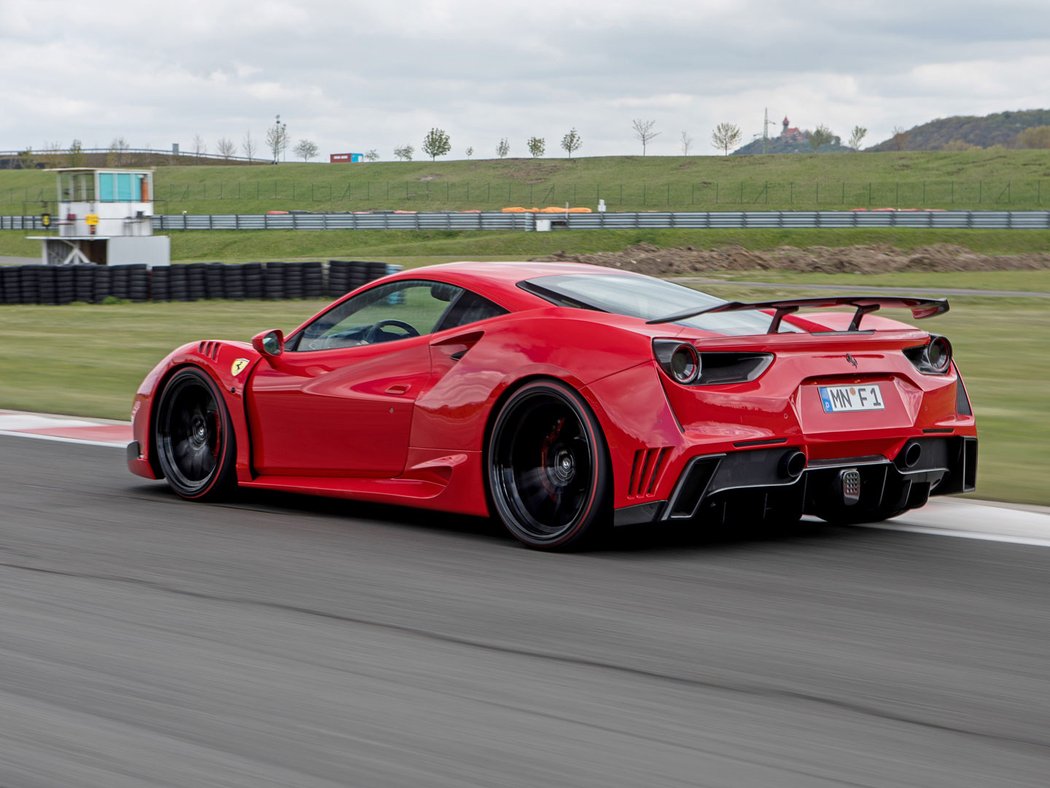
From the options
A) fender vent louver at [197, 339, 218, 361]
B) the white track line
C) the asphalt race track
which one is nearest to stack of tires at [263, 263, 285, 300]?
the white track line

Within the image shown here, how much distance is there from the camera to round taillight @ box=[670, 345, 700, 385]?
17.9 feet

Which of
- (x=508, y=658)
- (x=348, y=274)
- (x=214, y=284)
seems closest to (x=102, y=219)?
(x=214, y=284)

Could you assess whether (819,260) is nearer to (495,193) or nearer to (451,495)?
(451,495)

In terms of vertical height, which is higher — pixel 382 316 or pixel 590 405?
pixel 382 316

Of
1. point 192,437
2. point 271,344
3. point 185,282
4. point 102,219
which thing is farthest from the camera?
point 102,219

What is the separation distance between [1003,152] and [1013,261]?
48.4 metres

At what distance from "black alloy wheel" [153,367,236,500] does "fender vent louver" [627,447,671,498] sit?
2.40 metres

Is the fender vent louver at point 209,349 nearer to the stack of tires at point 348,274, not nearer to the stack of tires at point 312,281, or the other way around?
the stack of tires at point 348,274

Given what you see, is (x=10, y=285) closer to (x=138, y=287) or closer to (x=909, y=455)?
(x=138, y=287)

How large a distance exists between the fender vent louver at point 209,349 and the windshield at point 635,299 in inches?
70.1

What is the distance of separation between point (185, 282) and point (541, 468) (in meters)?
23.3

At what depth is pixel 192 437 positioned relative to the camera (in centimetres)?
734

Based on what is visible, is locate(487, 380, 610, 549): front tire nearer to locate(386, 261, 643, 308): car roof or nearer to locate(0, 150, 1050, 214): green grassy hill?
locate(386, 261, 643, 308): car roof

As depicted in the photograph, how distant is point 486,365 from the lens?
19.5 feet
